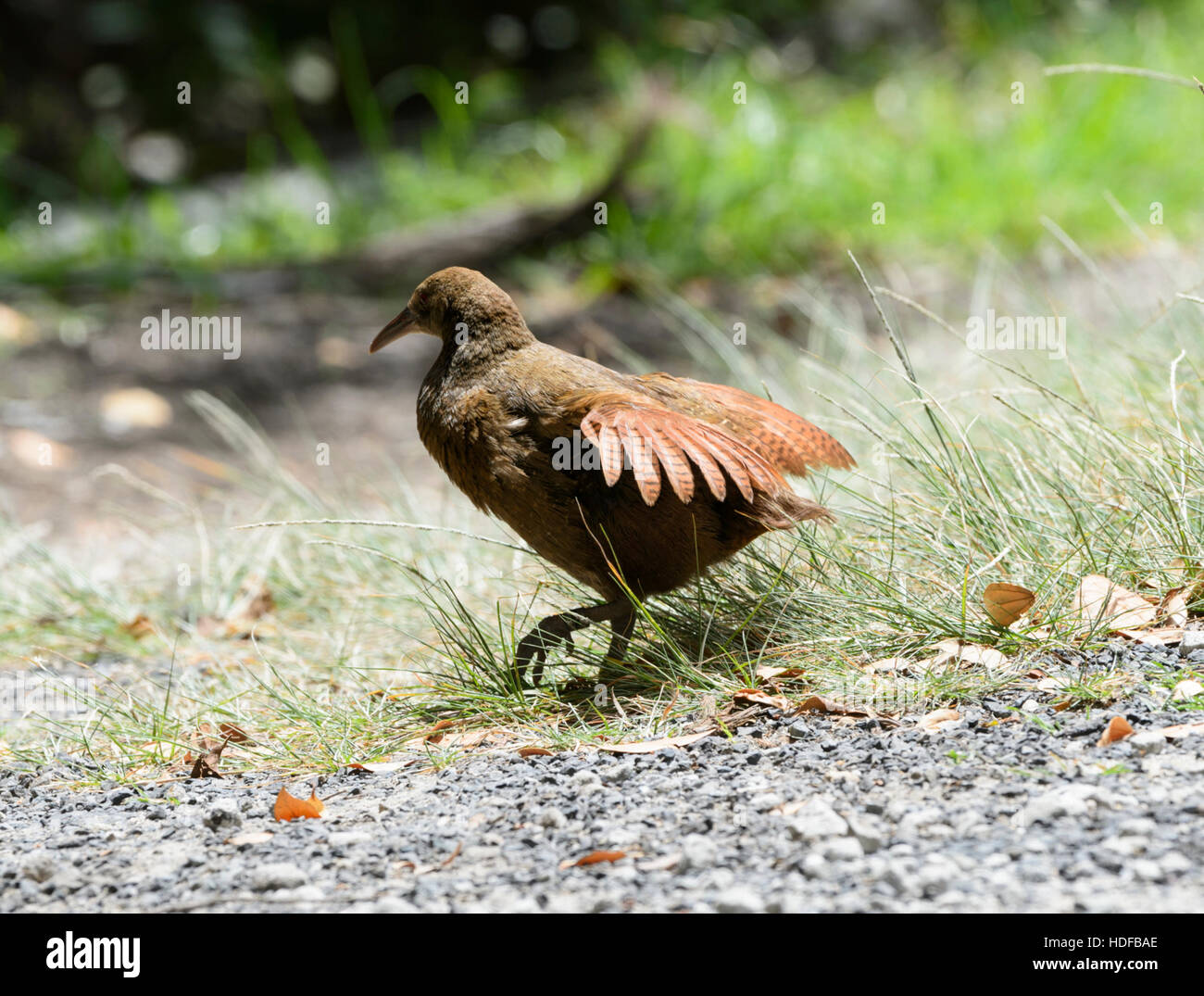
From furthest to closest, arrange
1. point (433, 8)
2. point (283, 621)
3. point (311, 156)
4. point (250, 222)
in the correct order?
point (433, 8) < point (311, 156) < point (250, 222) < point (283, 621)

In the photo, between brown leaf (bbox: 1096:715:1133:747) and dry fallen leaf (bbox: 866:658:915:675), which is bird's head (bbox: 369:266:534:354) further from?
brown leaf (bbox: 1096:715:1133:747)

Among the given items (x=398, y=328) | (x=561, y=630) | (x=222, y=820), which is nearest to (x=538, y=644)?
(x=561, y=630)

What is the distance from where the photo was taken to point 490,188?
7.33 metres

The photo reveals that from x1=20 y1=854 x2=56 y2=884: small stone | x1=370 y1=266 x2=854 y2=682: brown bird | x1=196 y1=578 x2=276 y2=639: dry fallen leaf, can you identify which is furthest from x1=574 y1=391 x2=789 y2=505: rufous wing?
x1=196 y1=578 x2=276 y2=639: dry fallen leaf

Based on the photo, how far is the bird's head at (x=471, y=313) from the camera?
2838 millimetres

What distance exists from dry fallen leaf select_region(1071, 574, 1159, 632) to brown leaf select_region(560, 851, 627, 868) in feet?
3.47

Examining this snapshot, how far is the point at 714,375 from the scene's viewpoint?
4.81 metres

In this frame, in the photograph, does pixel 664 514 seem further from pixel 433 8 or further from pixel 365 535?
pixel 433 8

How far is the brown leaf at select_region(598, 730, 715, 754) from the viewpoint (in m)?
2.32

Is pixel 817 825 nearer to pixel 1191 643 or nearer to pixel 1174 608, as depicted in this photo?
pixel 1191 643
